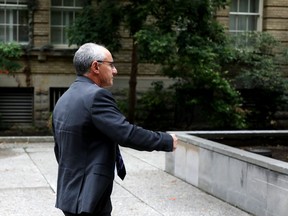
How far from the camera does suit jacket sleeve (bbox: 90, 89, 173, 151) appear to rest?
12.3 ft

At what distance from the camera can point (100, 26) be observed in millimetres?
15875

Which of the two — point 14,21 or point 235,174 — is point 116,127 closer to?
point 235,174

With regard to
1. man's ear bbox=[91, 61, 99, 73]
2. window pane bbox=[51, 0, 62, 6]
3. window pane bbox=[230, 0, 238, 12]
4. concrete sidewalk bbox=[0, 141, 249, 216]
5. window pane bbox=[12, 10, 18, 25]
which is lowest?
concrete sidewalk bbox=[0, 141, 249, 216]

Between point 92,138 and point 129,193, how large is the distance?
16.1ft

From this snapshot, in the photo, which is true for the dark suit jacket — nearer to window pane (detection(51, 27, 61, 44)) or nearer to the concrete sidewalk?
the concrete sidewalk

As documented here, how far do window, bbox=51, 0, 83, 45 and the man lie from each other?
14.3 m

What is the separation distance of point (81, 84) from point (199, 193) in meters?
5.14

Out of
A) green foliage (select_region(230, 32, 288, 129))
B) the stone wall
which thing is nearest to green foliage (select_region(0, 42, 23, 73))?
green foliage (select_region(230, 32, 288, 129))

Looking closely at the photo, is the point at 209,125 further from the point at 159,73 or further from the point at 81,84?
the point at 81,84

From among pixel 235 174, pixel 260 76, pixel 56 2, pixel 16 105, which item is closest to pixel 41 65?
pixel 16 105

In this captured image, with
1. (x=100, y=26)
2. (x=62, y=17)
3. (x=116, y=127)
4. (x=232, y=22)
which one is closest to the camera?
(x=116, y=127)

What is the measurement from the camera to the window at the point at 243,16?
63.7 ft

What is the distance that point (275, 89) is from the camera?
18125 millimetres

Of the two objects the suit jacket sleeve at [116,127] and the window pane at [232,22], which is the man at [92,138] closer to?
the suit jacket sleeve at [116,127]
